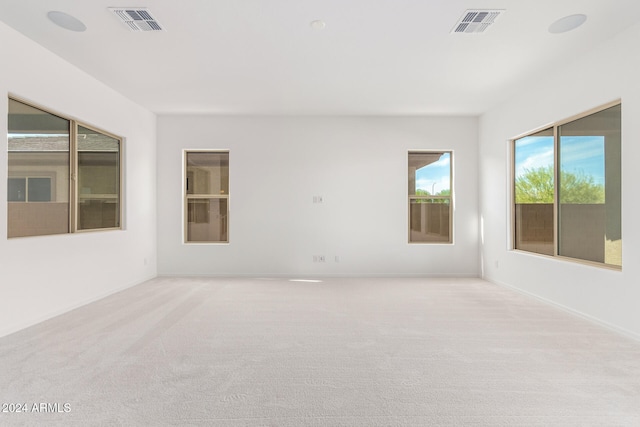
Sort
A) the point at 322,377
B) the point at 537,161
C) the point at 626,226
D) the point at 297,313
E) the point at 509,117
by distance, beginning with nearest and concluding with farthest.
A: the point at 322,377
the point at 626,226
the point at 297,313
the point at 537,161
the point at 509,117

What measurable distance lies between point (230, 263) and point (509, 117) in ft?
17.3

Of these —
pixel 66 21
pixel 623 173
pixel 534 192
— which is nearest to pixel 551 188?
pixel 534 192

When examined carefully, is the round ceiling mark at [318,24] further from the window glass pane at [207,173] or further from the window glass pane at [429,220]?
the window glass pane at [429,220]

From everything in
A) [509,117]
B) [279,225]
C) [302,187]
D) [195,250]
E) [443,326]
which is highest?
[509,117]

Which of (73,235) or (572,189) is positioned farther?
(73,235)

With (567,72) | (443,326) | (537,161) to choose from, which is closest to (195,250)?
(443,326)

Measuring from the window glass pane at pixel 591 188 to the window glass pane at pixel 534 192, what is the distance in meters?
0.24

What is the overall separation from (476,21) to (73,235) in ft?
16.6

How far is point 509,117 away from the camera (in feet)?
18.1

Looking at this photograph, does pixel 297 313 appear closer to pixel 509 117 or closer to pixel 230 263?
pixel 230 263

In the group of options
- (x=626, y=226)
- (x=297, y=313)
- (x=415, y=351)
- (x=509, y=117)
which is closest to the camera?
(x=415, y=351)

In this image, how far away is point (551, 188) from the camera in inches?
186

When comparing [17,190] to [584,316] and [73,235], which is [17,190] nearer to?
[73,235]

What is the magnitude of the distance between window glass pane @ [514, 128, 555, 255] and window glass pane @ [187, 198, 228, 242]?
4982mm
